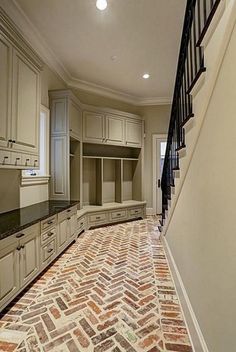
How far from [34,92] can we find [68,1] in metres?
1.21

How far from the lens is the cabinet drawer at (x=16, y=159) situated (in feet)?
8.56

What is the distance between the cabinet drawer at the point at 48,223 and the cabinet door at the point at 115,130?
2841 millimetres

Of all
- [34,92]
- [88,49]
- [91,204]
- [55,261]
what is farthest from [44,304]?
[88,49]

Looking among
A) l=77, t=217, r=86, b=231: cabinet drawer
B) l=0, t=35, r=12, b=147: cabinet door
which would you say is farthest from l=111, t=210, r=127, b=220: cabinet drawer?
l=0, t=35, r=12, b=147: cabinet door

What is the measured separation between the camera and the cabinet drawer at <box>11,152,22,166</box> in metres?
2.61

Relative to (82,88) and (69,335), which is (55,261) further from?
(82,88)

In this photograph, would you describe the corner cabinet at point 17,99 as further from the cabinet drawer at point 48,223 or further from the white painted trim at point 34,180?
the cabinet drawer at point 48,223

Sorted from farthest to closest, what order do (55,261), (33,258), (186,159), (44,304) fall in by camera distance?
(55,261) → (33,258) → (44,304) → (186,159)

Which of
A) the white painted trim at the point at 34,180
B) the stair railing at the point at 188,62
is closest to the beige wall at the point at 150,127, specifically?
the stair railing at the point at 188,62

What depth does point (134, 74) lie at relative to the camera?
521cm

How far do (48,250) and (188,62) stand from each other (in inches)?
110

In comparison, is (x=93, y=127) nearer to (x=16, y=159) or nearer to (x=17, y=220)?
(x=16, y=159)

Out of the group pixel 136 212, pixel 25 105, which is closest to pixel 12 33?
pixel 25 105

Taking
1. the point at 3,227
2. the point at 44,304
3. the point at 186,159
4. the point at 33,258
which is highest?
the point at 186,159
